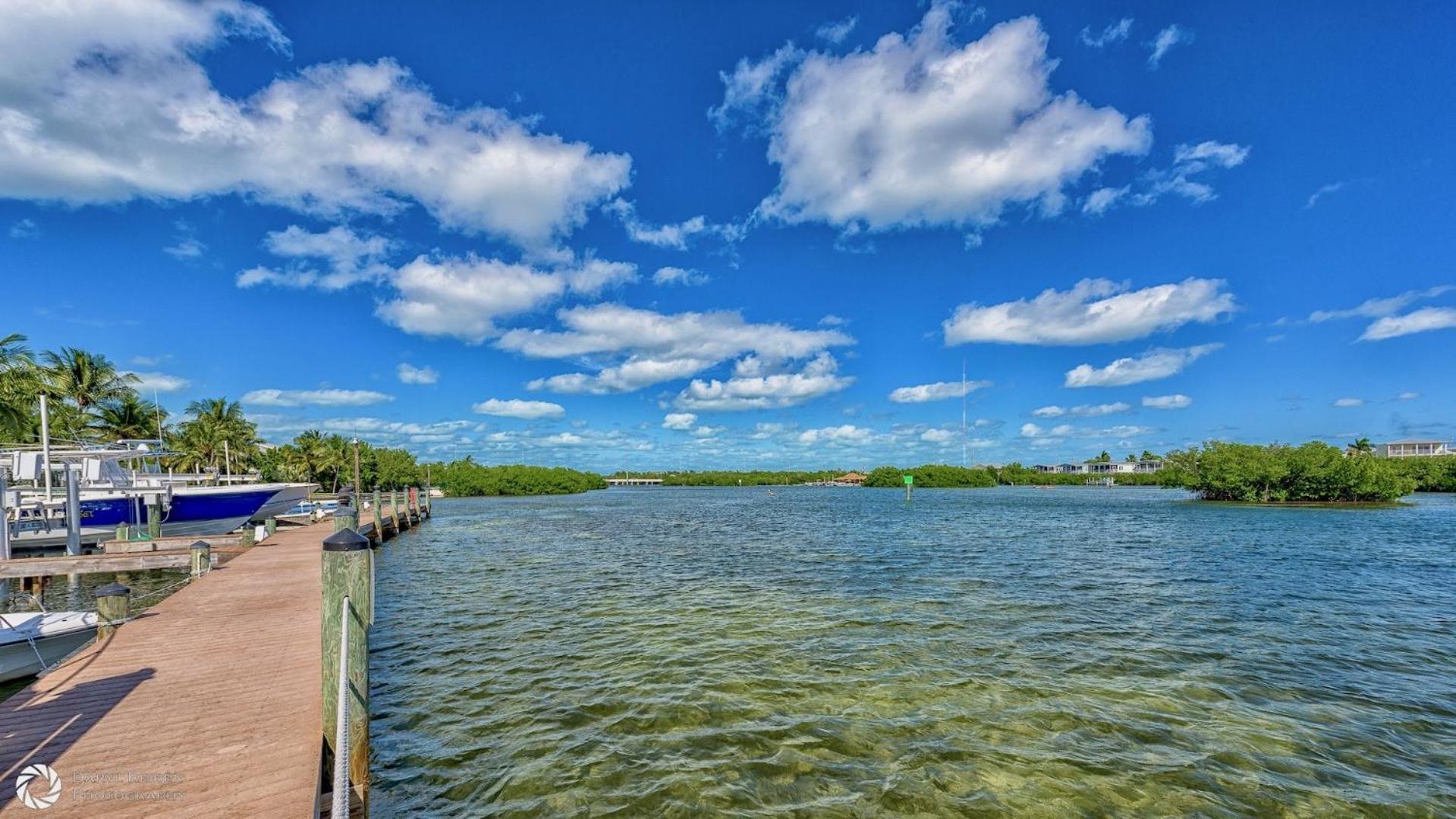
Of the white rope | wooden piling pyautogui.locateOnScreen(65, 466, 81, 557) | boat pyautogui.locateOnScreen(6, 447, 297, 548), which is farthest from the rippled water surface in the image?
boat pyautogui.locateOnScreen(6, 447, 297, 548)

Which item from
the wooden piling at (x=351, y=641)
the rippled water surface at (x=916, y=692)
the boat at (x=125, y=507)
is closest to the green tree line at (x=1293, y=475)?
the rippled water surface at (x=916, y=692)

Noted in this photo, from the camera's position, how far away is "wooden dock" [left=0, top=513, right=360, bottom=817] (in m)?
4.78

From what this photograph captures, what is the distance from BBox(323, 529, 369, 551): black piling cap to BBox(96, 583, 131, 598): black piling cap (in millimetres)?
5993

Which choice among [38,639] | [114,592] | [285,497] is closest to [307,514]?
[285,497]

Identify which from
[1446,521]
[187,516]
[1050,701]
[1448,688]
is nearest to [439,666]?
[1050,701]

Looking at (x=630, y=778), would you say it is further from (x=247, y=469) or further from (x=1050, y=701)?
(x=247, y=469)

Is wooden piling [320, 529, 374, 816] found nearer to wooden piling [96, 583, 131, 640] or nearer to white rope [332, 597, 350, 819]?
white rope [332, 597, 350, 819]

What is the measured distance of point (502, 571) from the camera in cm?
2039

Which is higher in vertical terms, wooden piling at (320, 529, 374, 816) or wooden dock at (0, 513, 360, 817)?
wooden piling at (320, 529, 374, 816)

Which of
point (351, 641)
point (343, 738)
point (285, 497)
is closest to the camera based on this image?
point (343, 738)

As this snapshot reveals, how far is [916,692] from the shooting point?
8898 mm

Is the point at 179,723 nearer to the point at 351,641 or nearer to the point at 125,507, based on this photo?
the point at 351,641

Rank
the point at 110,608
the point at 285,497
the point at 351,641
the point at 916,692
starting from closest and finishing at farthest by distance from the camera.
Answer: the point at 351,641, the point at 916,692, the point at 110,608, the point at 285,497

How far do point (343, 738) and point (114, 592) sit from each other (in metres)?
8.45
